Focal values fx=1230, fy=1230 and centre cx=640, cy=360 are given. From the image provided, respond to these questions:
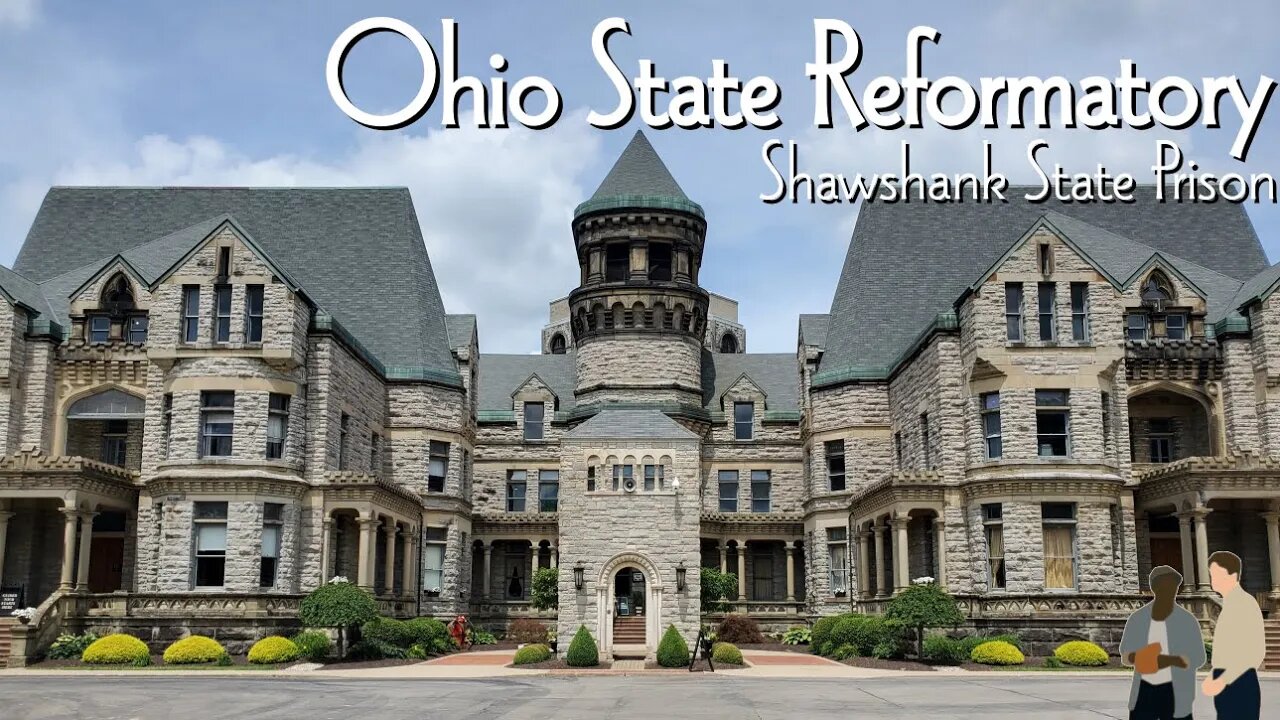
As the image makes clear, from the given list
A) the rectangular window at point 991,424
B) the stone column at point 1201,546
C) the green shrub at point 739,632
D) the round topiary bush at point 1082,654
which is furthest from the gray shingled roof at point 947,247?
the round topiary bush at point 1082,654

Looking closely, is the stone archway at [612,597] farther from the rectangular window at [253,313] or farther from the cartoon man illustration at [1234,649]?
the cartoon man illustration at [1234,649]

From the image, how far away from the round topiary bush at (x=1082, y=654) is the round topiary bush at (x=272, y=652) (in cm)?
2206

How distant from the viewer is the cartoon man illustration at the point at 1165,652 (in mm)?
10227

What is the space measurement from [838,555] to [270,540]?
2300cm

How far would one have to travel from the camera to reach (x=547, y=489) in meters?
57.3

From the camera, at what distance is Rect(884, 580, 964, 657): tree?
36031mm

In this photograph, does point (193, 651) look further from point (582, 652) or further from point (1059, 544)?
point (1059, 544)

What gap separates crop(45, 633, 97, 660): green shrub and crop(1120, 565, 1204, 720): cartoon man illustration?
106 ft

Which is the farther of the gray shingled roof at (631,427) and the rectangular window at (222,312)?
the rectangular window at (222,312)

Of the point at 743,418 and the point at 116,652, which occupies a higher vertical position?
the point at 743,418

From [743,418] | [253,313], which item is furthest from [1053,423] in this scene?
[253,313]

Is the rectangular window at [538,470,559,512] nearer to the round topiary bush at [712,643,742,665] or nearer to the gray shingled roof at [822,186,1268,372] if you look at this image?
the gray shingled roof at [822,186,1268,372]

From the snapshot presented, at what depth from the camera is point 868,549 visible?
4788 cm

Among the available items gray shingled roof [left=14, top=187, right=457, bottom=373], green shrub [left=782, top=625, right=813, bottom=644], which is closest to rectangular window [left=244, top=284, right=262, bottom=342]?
gray shingled roof [left=14, top=187, right=457, bottom=373]
